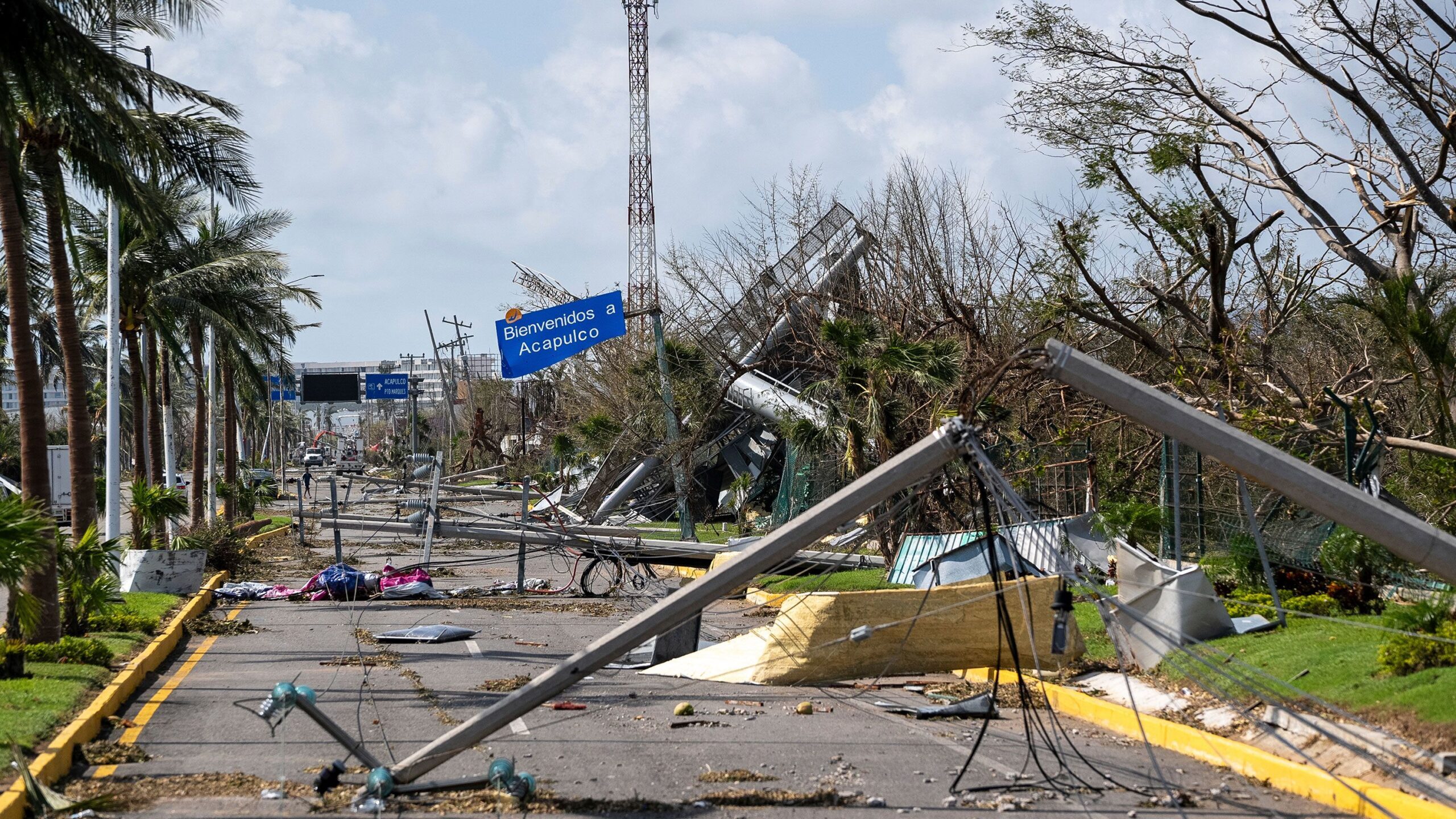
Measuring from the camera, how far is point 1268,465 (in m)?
6.43

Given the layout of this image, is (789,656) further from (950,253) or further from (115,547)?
(950,253)

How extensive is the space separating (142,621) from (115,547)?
1.31 meters

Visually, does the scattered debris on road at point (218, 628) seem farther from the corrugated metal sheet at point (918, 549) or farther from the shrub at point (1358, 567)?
the shrub at point (1358, 567)

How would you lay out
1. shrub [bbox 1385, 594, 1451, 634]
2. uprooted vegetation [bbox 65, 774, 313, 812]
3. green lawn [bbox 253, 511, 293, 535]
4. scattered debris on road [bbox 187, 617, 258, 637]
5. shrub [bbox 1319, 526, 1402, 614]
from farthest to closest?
1. green lawn [bbox 253, 511, 293, 535]
2. scattered debris on road [bbox 187, 617, 258, 637]
3. shrub [bbox 1319, 526, 1402, 614]
4. shrub [bbox 1385, 594, 1451, 634]
5. uprooted vegetation [bbox 65, 774, 313, 812]

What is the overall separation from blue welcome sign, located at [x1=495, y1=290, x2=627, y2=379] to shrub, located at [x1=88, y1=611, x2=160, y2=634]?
1078cm

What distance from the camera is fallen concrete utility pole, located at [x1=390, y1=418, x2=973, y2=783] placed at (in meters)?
6.96

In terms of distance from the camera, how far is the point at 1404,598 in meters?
11.6

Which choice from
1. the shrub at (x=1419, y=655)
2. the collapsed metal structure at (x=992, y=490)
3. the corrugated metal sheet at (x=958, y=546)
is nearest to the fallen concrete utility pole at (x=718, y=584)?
the collapsed metal structure at (x=992, y=490)

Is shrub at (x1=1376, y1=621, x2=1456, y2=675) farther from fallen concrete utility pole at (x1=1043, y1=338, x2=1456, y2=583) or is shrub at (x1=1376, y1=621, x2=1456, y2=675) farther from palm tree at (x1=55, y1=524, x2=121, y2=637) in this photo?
palm tree at (x1=55, y1=524, x2=121, y2=637)

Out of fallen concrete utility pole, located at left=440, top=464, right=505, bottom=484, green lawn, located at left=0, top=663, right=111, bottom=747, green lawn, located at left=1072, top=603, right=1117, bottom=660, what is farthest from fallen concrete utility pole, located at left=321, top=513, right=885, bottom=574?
green lawn, located at left=0, top=663, right=111, bottom=747

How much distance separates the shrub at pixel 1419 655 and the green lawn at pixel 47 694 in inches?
360

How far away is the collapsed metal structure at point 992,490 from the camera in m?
6.38

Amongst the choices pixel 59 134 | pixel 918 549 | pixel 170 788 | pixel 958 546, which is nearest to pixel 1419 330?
pixel 958 546

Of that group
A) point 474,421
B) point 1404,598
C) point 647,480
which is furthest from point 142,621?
point 474,421
